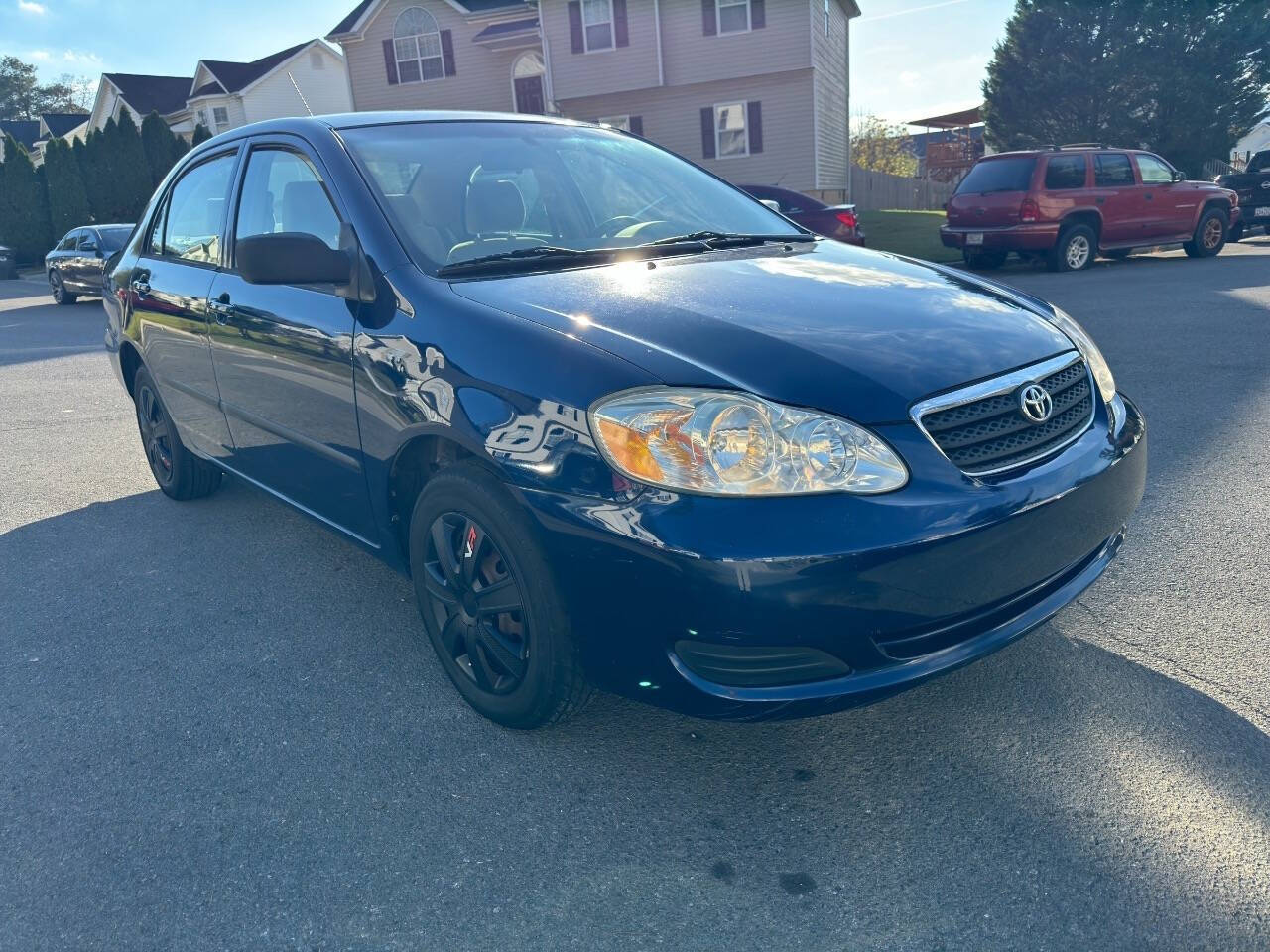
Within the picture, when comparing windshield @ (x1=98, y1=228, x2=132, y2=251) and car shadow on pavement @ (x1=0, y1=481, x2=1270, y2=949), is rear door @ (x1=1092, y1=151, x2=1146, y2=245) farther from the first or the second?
windshield @ (x1=98, y1=228, x2=132, y2=251)

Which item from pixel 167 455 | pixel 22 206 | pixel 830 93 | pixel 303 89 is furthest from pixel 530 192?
pixel 303 89

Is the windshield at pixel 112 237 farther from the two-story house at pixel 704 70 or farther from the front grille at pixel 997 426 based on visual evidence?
the front grille at pixel 997 426

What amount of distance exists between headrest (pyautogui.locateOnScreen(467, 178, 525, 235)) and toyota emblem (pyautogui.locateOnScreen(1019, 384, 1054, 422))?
68.6 inches

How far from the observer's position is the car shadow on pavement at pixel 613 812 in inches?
86.0

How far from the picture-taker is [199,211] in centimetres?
455

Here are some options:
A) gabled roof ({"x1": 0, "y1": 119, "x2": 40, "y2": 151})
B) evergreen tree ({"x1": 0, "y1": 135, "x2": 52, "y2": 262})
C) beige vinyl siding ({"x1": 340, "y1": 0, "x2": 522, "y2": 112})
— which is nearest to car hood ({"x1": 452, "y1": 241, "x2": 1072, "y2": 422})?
beige vinyl siding ({"x1": 340, "y1": 0, "x2": 522, "y2": 112})

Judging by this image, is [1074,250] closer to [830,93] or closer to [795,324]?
[795,324]

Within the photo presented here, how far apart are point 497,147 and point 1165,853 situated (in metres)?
3.08

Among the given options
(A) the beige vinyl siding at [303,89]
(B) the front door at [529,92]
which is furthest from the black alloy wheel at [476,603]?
(A) the beige vinyl siding at [303,89]

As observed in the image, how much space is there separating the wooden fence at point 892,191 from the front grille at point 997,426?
31.9 metres

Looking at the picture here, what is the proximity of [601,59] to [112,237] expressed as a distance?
15.0 m

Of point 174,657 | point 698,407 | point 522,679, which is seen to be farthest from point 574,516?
point 174,657

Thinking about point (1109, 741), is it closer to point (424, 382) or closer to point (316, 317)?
point (424, 382)

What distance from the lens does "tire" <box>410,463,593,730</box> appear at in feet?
8.41
